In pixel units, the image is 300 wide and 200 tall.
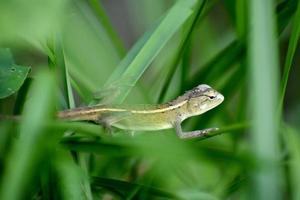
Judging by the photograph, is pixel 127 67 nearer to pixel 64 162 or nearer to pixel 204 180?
pixel 64 162

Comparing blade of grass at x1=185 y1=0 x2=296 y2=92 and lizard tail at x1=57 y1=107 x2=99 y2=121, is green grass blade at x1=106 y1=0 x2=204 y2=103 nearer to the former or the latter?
lizard tail at x1=57 y1=107 x2=99 y2=121

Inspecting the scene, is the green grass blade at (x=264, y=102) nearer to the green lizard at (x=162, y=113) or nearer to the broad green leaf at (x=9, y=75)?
the green lizard at (x=162, y=113)

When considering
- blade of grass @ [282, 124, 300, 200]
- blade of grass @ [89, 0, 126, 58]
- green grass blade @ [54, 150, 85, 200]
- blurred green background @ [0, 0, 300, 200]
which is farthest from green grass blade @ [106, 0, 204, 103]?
blade of grass @ [282, 124, 300, 200]

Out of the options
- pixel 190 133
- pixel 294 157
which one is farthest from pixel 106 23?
pixel 294 157

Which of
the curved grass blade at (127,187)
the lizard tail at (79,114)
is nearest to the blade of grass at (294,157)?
the curved grass blade at (127,187)

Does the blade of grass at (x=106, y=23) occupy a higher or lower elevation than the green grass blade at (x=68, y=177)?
higher

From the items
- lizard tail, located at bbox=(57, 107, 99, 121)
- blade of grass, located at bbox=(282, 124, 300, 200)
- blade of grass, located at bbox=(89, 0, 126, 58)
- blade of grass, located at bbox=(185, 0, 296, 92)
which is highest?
blade of grass, located at bbox=(89, 0, 126, 58)

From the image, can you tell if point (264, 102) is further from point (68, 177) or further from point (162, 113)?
point (162, 113)
